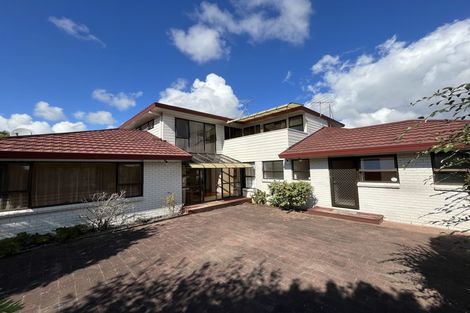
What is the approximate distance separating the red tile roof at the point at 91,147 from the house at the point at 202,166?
0.13ft

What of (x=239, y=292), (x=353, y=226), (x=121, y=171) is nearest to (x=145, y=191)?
(x=121, y=171)

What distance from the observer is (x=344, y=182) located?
1172 centimetres

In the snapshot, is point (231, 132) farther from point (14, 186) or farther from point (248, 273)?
point (248, 273)

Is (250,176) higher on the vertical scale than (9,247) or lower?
higher

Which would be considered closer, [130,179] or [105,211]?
[105,211]

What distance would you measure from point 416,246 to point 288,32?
12.2 metres

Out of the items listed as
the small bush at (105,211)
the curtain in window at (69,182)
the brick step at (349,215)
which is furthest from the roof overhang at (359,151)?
the curtain in window at (69,182)

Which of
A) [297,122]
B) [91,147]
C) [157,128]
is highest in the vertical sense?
[297,122]

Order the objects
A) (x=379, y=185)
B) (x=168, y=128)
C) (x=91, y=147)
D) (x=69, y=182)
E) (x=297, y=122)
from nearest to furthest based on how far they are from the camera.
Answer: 1. (x=69, y=182)
2. (x=91, y=147)
3. (x=379, y=185)
4. (x=168, y=128)
5. (x=297, y=122)

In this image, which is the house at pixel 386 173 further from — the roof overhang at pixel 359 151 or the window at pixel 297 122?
the window at pixel 297 122

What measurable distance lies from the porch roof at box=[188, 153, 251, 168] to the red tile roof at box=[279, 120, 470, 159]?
12.8 ft

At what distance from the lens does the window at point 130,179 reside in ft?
35.7

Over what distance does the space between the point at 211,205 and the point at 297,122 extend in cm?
916

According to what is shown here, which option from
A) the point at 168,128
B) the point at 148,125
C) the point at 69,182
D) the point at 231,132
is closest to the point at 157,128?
the point at 168,128
